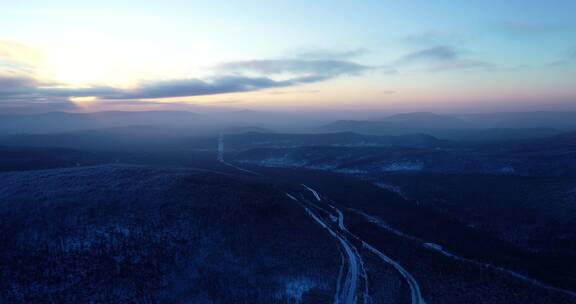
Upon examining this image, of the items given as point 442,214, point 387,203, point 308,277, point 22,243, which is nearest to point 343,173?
point 387,203

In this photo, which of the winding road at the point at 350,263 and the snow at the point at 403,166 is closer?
the winding road at the point at 350,263

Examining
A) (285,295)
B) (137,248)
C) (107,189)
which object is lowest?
(285,295)

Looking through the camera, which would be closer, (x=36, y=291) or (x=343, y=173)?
(x=36, y=291)

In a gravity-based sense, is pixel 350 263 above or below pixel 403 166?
below

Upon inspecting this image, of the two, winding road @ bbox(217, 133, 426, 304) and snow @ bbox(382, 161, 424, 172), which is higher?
snow @ bbox(382, 161, 424, 172)

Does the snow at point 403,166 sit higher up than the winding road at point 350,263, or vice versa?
the snow at point 403,166

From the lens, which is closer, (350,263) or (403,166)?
(350,263)

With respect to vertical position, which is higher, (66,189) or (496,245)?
(66,189)

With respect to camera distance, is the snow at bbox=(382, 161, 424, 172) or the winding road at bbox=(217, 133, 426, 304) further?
the snow at bbox=(382, 161, 424, 172)

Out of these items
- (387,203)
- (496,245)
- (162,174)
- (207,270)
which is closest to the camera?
(207,270)

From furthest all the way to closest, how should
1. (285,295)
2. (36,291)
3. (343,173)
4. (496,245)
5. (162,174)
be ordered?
(343,173) < (162,174) < (496,245) < (285,295) < (36,291)

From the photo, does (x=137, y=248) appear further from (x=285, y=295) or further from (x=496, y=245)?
(x=496, y=245)
